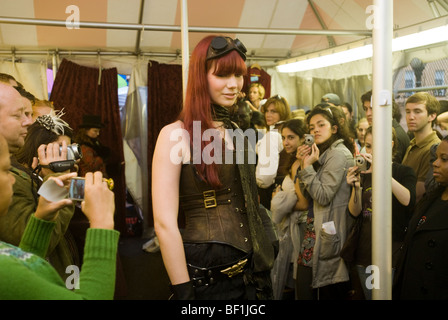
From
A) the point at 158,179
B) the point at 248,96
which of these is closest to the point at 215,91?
the point at 158,179

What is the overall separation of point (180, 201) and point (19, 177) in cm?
77

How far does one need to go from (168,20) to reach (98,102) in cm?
146

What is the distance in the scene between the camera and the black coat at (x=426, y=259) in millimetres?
1578

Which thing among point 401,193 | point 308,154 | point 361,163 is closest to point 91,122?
point 308,154

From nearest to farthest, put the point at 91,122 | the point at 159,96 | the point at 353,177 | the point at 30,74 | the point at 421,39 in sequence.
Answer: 1. the point at 353,177
2. the point at 421,39
3. the point at 91,122
4. the point at 30,74
5. the point at 159,96

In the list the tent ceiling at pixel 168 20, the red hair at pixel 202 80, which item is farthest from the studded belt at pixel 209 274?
the tent ceiling at pixel 168 20

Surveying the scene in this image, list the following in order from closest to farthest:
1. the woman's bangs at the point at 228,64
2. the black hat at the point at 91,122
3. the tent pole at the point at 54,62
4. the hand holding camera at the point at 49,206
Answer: the hand holding camera at the point at 49,206, the woman's bangs at the point at 228,64, the black hat at the point at 91,122, the tent pole at the point at 54,62

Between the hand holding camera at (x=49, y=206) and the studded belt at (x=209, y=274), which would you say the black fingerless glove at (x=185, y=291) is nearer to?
the studded belt at (x=209, y=274)

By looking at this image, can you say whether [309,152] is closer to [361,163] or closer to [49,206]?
[361,163]

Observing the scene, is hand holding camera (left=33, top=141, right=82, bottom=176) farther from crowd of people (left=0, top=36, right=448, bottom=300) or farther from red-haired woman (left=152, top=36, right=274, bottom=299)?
red-haired woman (left=152, top=36, right=274, bottom=299)

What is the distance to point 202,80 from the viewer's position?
142cm

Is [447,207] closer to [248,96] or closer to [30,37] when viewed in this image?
[248,96]
